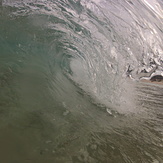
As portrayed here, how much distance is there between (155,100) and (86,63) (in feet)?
7.38

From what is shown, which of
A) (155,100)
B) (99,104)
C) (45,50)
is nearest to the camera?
(99,104)

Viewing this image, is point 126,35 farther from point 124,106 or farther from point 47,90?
point 47,90

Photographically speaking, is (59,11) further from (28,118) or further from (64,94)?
(28,118)

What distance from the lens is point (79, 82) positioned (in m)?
4.04

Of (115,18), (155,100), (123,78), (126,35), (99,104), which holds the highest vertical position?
(115,18)

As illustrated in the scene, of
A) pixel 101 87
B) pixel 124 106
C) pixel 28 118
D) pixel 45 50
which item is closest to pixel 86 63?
pixel 101 87

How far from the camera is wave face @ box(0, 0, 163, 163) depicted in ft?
8.38

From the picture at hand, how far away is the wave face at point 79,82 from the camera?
2.55m

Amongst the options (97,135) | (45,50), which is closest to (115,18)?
(45,50)

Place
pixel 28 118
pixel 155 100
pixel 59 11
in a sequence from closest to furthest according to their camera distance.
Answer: pixel 28 118, pixel 155 100, pixel 59 11

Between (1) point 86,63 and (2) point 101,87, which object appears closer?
(2) point 101,87

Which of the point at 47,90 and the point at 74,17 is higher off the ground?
the point at 74,17

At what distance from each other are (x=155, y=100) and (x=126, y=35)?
2548 mm

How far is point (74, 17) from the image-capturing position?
5.69 meters
